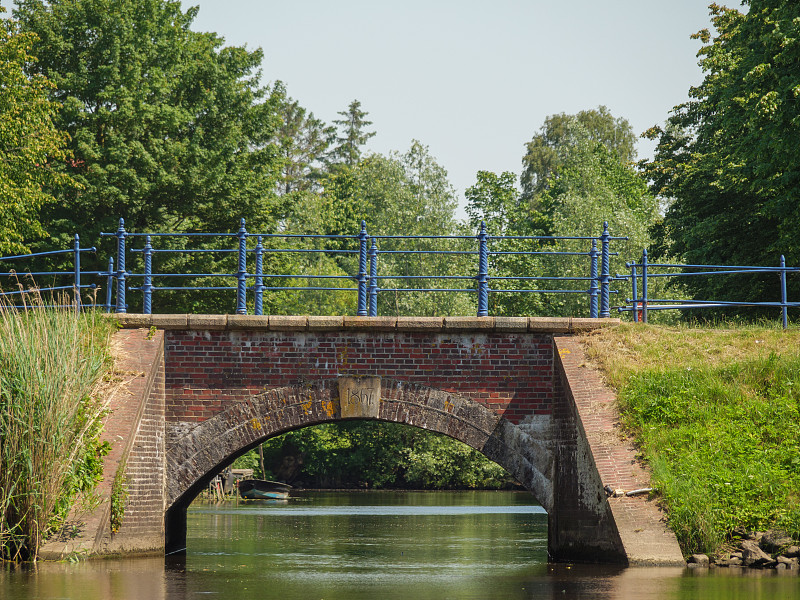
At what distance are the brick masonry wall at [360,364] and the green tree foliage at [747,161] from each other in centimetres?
797

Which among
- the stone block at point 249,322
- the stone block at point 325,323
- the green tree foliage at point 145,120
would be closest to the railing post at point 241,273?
the stone block at point 249,322

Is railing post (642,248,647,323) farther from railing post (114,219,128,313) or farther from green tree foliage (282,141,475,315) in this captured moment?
green tree foliage (282,141,475,315)

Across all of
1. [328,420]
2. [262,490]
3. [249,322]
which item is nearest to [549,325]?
[328,420]

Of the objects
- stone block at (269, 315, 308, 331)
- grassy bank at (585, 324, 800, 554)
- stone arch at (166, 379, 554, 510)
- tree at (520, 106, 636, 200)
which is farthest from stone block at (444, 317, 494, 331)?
tree at (520, 106, 636, 200)

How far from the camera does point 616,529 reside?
13102 mm

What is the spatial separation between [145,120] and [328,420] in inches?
646

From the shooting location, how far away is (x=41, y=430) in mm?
12938

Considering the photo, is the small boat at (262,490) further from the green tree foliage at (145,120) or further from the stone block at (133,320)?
the stone block at (133,320)

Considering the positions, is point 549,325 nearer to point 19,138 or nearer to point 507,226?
point 19,138

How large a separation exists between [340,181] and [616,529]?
144 feet

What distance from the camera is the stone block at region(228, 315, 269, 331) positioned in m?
15.8

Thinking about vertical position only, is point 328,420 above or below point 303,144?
below

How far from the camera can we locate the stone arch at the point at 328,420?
15.6 m

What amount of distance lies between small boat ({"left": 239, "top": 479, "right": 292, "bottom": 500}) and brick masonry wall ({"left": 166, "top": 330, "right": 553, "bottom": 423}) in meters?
22.1
